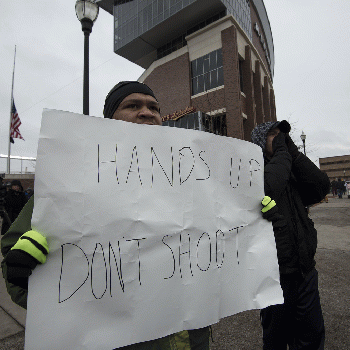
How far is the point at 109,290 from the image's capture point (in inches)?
34.9

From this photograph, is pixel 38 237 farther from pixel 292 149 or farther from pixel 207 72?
pixel 207 72

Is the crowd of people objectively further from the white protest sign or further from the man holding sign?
the white protest sign

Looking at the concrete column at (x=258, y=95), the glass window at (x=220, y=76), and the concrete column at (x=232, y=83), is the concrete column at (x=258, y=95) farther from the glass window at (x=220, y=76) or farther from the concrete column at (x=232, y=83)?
the glass window at (x=220, y=76)

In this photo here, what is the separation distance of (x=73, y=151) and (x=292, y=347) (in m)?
1.83

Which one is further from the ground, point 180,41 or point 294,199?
point 180,41

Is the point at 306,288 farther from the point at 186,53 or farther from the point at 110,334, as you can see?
the point at 186,53

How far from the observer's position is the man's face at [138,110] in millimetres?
1265

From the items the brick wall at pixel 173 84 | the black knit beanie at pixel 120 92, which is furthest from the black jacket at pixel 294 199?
the brick wall at pixel 173 84

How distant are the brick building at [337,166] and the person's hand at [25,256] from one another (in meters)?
82.7

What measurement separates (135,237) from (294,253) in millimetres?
1105

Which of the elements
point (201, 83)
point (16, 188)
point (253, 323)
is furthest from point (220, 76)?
point (253, 323)

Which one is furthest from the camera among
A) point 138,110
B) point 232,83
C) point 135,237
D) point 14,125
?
point 14,125

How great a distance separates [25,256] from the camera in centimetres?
74

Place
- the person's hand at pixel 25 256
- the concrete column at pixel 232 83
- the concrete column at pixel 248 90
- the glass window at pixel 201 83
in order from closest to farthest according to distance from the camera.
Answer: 1. the person's hand at pixel 25 256
2. the concrete column at pixel 232 83
3. the concrete column at pixel 248 90
4. the glass window at pixel 201 83
